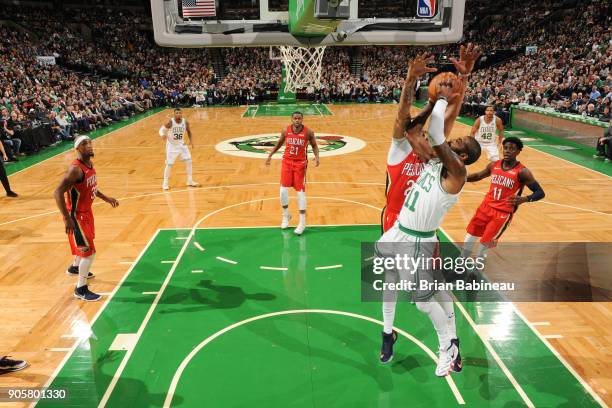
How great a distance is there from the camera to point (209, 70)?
32.8m

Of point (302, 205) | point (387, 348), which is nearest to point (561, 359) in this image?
point (387, 348)

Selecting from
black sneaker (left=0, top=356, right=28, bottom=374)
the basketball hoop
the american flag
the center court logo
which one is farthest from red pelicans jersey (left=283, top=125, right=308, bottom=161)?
the basketball hoop

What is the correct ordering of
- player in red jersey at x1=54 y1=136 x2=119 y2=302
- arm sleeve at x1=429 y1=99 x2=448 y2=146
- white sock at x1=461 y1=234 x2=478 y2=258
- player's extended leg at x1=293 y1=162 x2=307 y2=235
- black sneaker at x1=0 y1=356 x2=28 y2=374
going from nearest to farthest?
1. arm sleeve at x1=429 y1=99 x2=448 y2=146
2. black sneaker at x1=0 y1=356 x2=28 y2=374
3. player in red jersey at x1=54 y1=136 x2=119 y2=302
4. white sock at x1=461 y1=234 x2=478 y2=258
5. player's extended leg at x1=293 y1=162 x2=307 y2=235

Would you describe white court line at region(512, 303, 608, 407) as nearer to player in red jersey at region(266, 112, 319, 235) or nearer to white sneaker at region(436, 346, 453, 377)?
white sneaker at region(436, 346, 453, 377)

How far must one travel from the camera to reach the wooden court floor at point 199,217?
15.8 ft

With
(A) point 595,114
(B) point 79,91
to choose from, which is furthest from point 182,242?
(B) point 79,91

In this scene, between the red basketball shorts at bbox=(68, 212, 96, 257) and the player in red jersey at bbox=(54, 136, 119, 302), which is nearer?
the player in red jersey at bbox=(54, 136, 119, 302)

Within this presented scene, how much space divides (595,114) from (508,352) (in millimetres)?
13738

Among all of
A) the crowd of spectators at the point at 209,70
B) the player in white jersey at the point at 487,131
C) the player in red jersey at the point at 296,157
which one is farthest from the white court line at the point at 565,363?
the crowd of spectators at the point at 209,70

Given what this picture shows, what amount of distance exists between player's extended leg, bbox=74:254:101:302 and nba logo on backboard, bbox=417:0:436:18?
4954 millimetres

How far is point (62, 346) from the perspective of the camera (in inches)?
184

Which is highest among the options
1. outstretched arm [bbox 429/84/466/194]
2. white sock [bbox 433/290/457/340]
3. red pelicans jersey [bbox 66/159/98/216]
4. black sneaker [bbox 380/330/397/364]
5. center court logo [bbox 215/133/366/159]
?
outstretched arm [bbox 429/84/466/194]

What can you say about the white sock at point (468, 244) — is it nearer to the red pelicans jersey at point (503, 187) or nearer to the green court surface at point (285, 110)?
the red pelicans jersey at point (503, 187)

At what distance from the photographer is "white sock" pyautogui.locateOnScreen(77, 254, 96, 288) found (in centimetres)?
551
